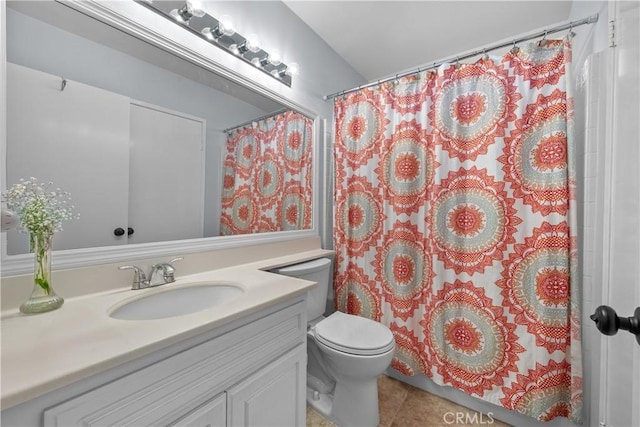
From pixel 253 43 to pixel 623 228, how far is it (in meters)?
1.64

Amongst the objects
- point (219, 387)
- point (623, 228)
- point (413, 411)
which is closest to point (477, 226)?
point (623, 228)

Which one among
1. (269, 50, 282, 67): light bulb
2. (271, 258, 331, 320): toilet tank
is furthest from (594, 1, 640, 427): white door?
(269, 50, 282, 67): light bulb

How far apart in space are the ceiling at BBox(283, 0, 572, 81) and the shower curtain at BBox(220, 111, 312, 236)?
66 centimetres

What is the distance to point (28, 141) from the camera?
805mm

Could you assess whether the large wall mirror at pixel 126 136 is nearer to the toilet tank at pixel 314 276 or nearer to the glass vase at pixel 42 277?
the glass vase at pixel 42 277

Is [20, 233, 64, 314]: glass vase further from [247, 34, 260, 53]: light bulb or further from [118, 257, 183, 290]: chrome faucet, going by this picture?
[247, 34, 260, 53]: light bulb

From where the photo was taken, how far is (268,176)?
1631 millimetres

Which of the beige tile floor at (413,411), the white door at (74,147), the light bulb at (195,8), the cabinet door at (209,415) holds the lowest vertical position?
the beige tile floor at (413,411)

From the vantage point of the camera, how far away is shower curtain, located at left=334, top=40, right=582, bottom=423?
1.22m

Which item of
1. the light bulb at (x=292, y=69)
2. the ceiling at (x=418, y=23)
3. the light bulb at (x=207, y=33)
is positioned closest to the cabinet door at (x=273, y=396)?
the light bulb at (x=207, y=33)

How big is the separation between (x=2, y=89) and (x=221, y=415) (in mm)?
1123

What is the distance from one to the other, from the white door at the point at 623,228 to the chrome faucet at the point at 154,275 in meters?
1.39

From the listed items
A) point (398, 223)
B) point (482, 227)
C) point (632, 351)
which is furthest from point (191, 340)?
point (482, 227)

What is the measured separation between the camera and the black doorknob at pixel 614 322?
1.69 ft
